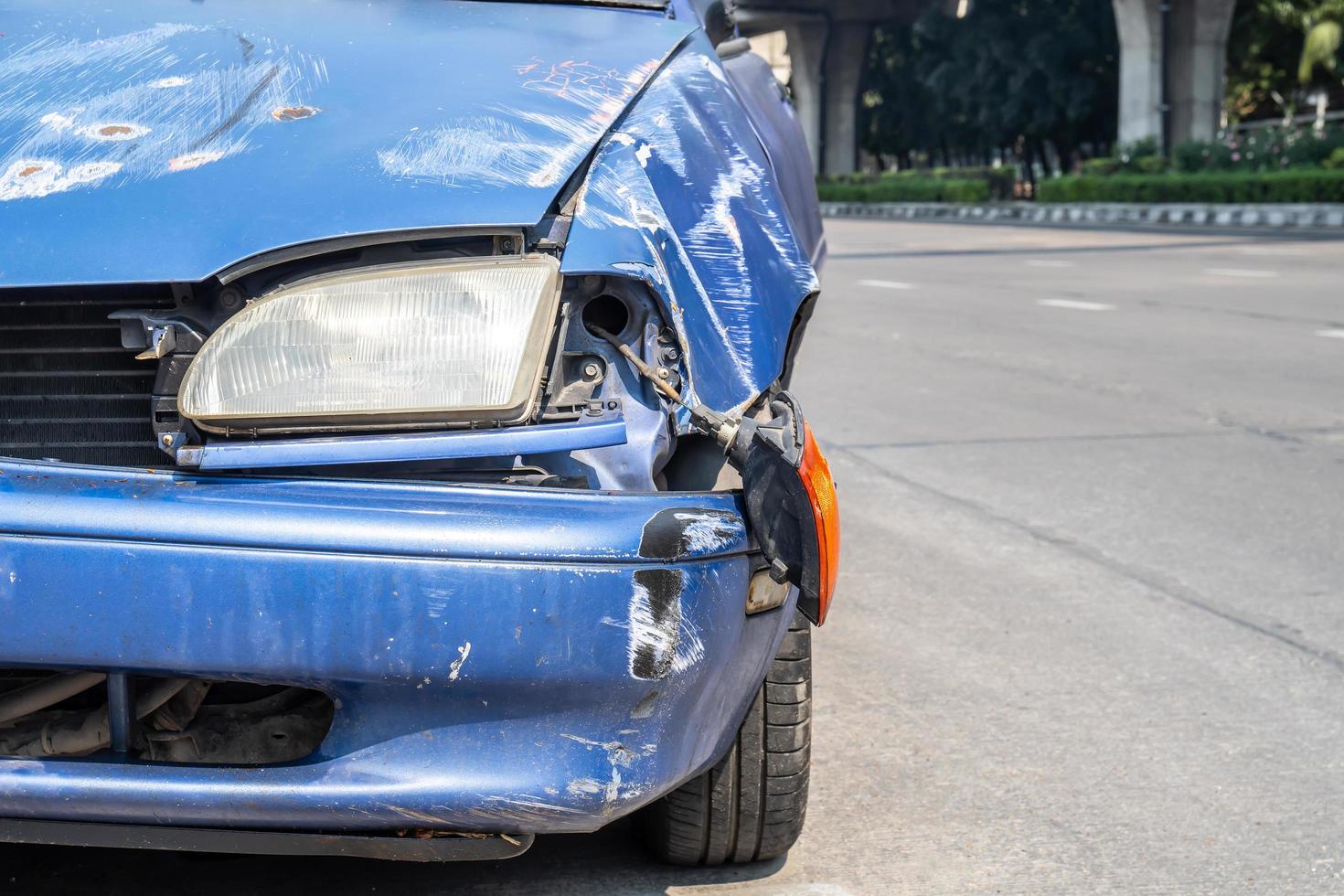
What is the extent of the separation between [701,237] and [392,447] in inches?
20.1

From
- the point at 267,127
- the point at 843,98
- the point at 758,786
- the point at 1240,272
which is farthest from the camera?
the point at 843,98

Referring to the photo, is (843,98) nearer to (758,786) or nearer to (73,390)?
(758,786)

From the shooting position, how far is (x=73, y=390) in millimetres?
2107

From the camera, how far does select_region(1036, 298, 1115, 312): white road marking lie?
12656mm

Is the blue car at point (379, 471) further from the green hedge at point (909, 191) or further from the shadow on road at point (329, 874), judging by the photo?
the green hedge at point (909, 191)

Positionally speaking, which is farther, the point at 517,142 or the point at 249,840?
the point at 517,142

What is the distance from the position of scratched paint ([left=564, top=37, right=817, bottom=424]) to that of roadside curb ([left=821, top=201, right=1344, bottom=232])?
2431 cm

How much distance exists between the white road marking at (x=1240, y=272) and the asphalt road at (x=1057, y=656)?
266 inches

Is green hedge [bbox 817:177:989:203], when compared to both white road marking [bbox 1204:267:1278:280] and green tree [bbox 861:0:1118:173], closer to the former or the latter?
green tree [bbox 861:0:1118:173]

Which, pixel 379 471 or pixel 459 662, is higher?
pixel 379 471

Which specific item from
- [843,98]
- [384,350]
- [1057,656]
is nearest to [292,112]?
[384,350]

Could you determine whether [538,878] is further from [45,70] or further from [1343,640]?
[1343,640]

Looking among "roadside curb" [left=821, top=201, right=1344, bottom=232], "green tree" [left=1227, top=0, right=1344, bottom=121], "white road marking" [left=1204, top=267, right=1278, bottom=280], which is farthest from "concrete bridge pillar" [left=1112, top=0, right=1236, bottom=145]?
"white road marking" [left=1204, top=267, right=1278, bottom=280]

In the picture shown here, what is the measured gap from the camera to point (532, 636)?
6.26 feet
